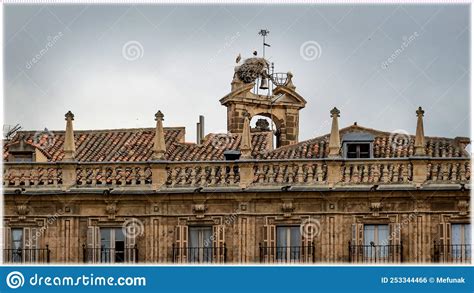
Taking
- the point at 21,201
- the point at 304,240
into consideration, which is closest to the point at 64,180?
the point at 21,201

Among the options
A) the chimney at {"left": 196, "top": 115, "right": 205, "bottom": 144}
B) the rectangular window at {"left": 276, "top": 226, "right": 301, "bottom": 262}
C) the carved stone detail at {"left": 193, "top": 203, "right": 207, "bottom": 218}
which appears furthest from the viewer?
the chimney at {"left": 196, "top": 115, "right": 205, "bottom": 144}

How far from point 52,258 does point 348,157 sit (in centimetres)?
707

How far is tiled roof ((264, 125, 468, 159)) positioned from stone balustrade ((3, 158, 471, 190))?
76 cm

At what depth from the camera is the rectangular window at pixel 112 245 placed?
212ft

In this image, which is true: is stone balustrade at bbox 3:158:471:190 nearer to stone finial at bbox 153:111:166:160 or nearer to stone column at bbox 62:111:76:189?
stone column at bbox 62:111:76:189

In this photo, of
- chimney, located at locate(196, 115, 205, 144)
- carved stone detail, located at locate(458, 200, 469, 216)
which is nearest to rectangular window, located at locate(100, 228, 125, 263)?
chimney, located at locate(196, 115, 205, 144)

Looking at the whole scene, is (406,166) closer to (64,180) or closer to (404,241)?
(404,241)

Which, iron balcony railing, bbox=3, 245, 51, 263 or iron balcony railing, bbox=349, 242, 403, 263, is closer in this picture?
iron balcony railing, bbox=349, 242, 403, 263

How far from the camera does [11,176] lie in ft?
216

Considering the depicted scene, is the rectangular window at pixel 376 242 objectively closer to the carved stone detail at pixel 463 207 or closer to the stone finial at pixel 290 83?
the carved stone detail at pixel 463 207

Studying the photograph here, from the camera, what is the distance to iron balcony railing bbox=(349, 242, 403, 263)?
2509 inches
